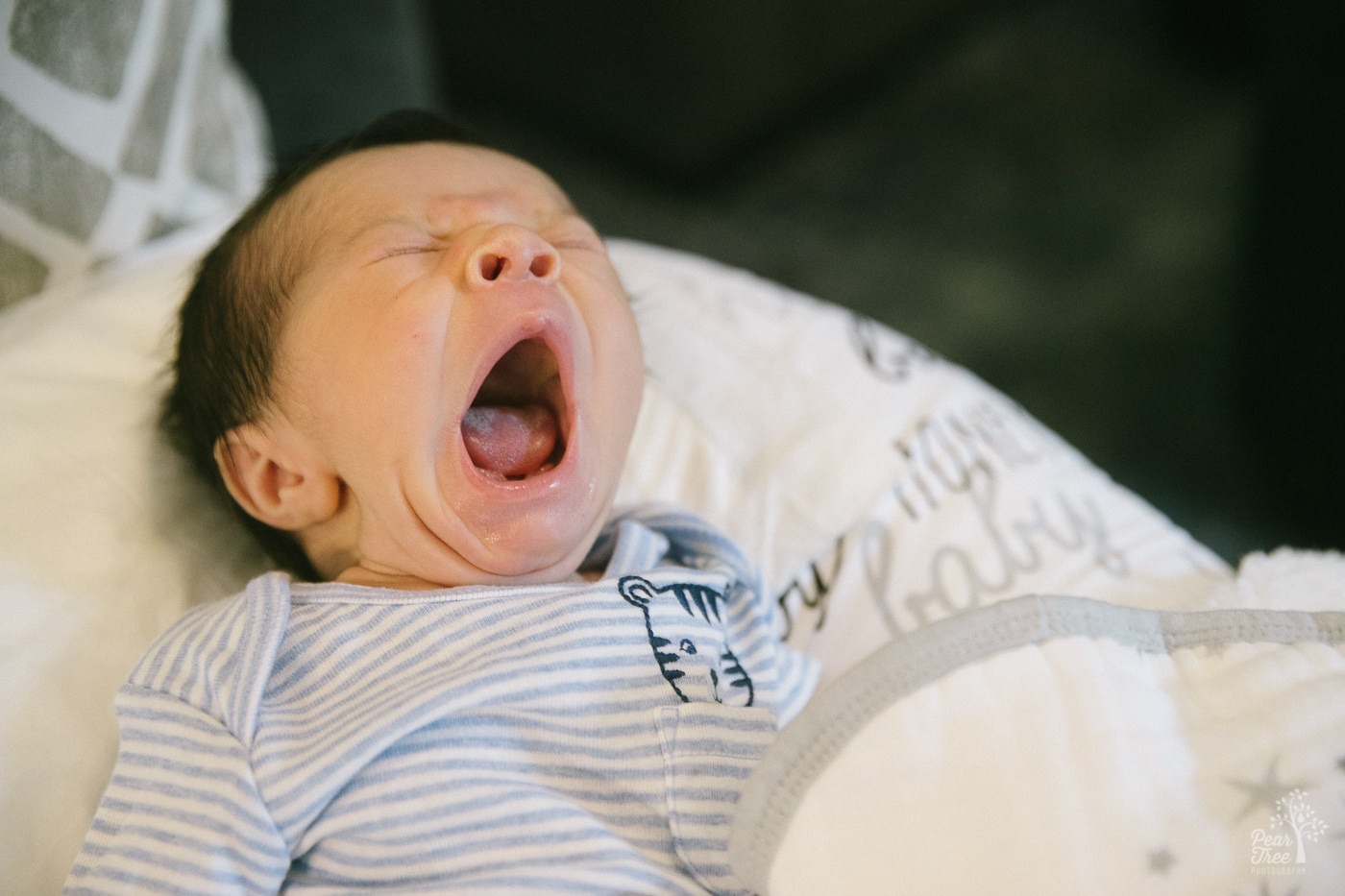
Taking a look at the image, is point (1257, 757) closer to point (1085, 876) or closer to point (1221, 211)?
point (1085, 876)

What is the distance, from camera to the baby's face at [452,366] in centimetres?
76

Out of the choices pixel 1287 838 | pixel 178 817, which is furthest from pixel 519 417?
pixel 1287 838

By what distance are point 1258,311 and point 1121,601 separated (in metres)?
0.96

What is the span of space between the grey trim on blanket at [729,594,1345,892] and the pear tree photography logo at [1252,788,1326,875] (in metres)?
A: 0.12

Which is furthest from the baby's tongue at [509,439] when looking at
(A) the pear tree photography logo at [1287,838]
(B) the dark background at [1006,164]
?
(B) the dark background at [1006,164]

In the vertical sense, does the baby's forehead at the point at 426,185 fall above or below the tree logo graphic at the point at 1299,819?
above

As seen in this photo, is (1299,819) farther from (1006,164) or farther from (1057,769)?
(1006,164)

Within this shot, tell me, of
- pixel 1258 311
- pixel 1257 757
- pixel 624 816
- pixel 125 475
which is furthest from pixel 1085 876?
pixel 1258 311

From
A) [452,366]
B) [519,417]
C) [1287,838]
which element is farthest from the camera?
[519,417]

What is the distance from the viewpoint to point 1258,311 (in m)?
1.68

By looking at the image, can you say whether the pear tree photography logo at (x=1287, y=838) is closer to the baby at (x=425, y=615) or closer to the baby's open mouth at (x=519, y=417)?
the baby at (x=425, y=615)

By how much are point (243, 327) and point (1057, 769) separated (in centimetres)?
65

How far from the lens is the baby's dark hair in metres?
0.82

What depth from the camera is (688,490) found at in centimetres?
108
